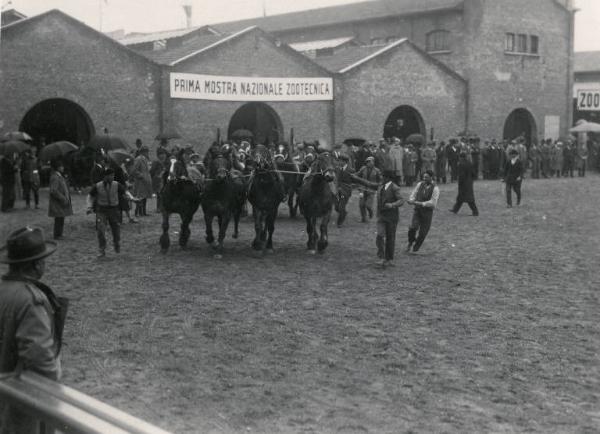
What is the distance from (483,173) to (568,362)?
1035 inches

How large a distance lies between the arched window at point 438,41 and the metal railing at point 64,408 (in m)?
35.7

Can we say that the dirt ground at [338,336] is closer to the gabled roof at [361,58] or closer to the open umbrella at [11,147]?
the open umbrella at [11,147]

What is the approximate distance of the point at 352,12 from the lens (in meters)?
42.6

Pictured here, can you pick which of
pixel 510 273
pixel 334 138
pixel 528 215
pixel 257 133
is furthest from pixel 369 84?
pixel 510 273

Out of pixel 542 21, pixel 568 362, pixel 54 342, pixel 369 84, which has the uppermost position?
pixel 542 21

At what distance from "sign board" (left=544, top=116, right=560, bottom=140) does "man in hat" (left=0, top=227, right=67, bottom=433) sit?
38.2 m

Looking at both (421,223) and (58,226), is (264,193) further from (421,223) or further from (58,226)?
(58,226)

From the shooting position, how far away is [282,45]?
3023cm

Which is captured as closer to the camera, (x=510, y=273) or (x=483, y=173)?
(x=510, y=273)

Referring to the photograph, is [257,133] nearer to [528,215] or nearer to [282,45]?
[282,45]

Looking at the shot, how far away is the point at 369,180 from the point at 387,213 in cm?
519

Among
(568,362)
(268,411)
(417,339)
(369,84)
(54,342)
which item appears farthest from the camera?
(369,84)

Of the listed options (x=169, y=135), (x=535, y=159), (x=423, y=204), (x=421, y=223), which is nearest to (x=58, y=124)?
(x=169, y=135)

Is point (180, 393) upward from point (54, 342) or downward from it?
downward
